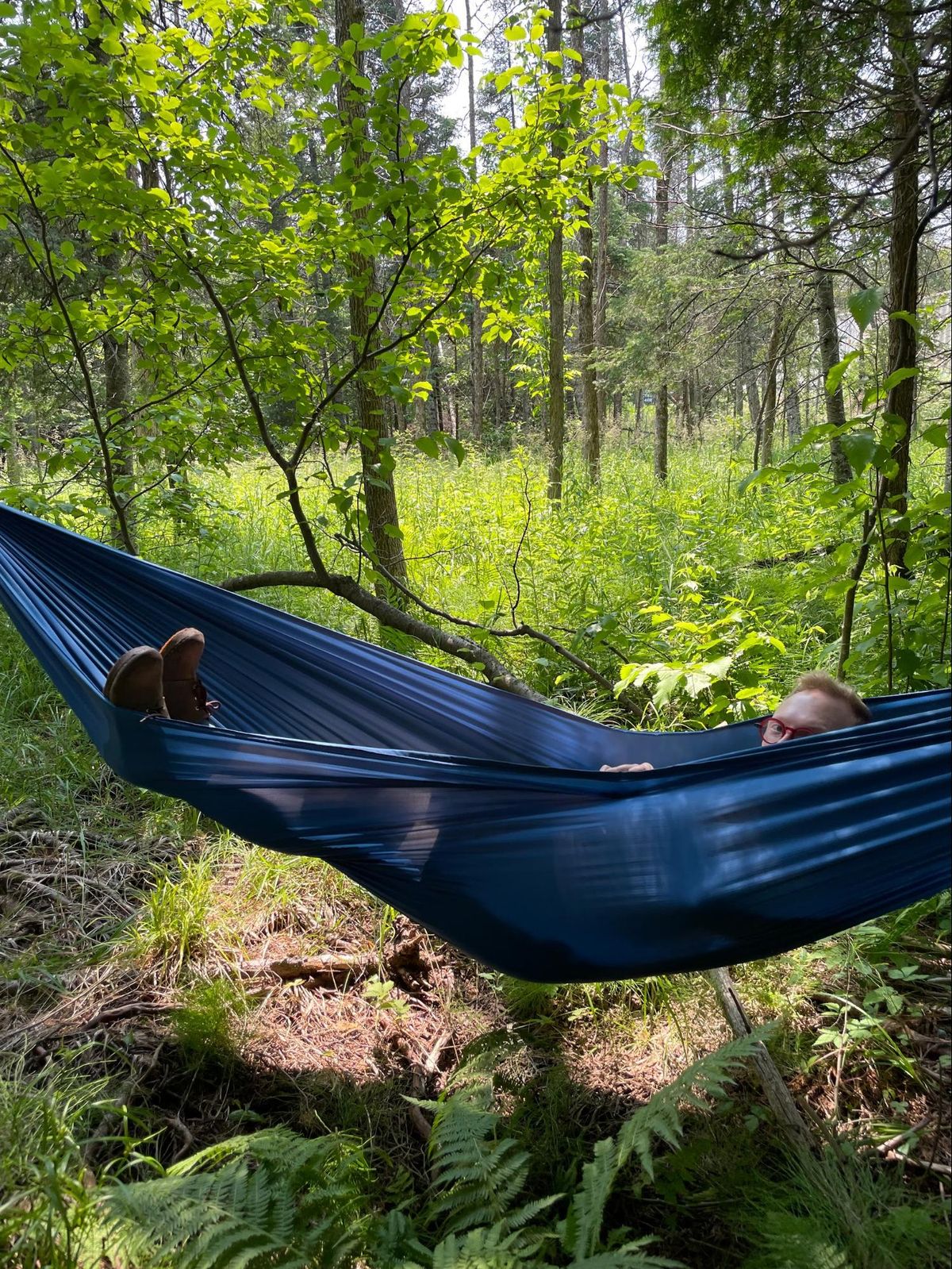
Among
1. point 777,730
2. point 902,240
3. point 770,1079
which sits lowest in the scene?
point 770,1079

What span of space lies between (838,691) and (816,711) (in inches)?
2.6

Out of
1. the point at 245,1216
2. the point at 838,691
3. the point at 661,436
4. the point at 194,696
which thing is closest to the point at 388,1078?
the point at 245,1216

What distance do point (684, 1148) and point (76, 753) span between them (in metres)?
2.05

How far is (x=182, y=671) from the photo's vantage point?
5.21 ft

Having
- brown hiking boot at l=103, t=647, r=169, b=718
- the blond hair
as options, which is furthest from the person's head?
brown hiking boot at l=103, t=647, r=169, b=718

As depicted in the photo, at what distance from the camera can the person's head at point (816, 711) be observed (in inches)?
56.2

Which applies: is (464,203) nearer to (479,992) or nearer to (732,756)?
(732,756)

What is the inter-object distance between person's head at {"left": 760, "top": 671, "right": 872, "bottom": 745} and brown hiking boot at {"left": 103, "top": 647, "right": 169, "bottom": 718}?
110 cm

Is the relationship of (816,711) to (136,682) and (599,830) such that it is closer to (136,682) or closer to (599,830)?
(599,830)


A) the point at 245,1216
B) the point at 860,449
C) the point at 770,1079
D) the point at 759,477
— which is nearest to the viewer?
the point at 245,1216

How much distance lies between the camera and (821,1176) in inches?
41.9

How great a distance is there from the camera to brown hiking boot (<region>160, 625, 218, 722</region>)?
1578 millimetres

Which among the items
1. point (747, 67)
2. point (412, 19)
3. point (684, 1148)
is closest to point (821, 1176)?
point (684, 1148)

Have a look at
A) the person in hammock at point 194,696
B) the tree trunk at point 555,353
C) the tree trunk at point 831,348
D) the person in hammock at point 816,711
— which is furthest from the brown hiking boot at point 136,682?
the tree trunk at point 555,353
